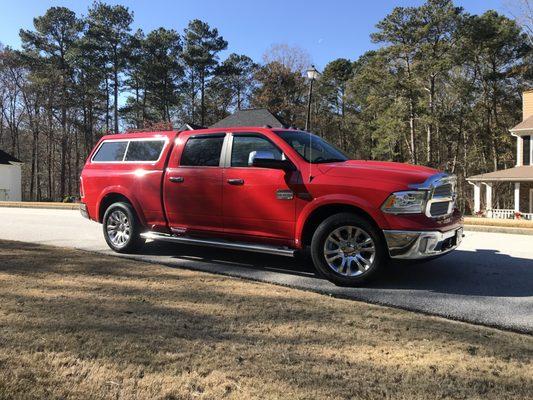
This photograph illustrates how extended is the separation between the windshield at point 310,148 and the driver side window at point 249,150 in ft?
0.73

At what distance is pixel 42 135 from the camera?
58.8 metres

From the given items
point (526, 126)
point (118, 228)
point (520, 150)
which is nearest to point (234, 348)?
point (118, 228)

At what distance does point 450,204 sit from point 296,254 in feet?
6.67

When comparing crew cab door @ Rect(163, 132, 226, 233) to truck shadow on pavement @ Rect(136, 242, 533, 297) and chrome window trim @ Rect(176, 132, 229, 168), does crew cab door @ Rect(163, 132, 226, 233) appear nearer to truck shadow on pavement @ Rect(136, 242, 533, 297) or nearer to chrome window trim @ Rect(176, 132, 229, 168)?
chrome window trim @ Rect(176, 132, 229, 168)

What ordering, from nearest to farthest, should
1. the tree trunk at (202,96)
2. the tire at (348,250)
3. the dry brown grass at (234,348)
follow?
the dry brown grass at (234,348), the tire at (348,250), the tree trunk at (202,96)

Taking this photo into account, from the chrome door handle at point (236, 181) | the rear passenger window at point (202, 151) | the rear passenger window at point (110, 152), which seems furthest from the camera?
the rear passenger window at point (110, 152)

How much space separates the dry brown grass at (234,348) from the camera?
9.80ft

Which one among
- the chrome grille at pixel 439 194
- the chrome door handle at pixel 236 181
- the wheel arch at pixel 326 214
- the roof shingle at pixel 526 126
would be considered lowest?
the wheel arch at pixel 326 214

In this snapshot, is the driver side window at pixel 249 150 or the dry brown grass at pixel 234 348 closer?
the dry brown grass at pixel 234 348

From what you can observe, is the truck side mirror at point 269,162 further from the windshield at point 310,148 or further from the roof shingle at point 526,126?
the roof shingle at point 526,126

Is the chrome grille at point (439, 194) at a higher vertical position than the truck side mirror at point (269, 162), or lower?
lower

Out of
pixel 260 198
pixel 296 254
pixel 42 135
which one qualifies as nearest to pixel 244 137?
pixel 260 198

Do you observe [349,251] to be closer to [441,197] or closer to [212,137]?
[441,197]

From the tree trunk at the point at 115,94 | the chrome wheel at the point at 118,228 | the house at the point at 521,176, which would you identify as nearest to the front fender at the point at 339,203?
the chrome wheel at the point at 118,228
